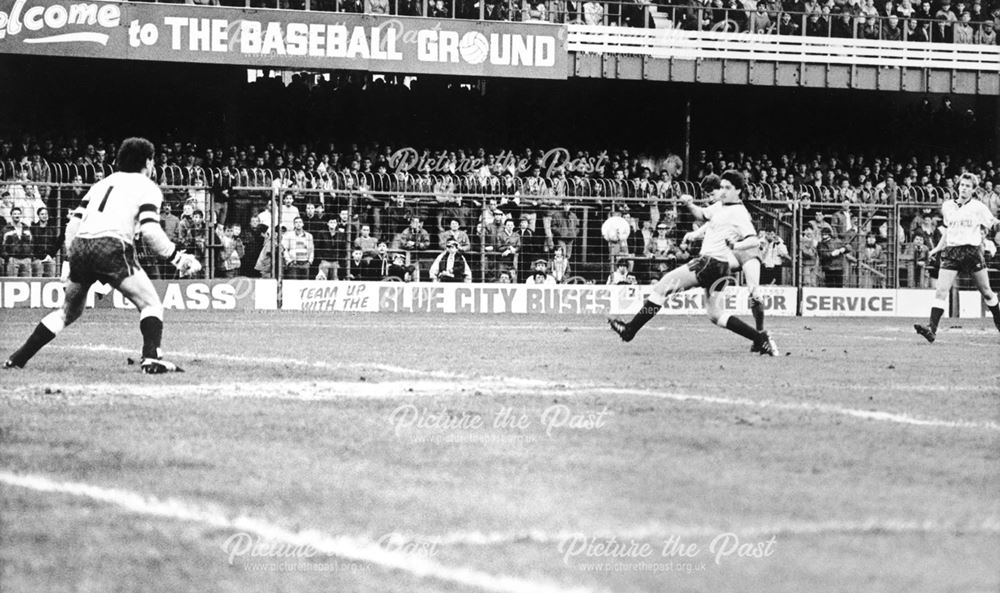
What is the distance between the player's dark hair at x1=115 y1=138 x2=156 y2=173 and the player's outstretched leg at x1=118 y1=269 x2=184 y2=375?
0.82 metres

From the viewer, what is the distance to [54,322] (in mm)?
11211

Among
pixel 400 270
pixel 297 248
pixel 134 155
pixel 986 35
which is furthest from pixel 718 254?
pixel 986 35

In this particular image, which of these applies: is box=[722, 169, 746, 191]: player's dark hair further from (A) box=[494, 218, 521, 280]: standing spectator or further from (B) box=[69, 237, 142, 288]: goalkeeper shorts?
(A) box=[494, 218, 521, 280]: standing spectator

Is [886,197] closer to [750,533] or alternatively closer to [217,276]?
[217,276]

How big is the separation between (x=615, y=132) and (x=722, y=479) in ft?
98.8

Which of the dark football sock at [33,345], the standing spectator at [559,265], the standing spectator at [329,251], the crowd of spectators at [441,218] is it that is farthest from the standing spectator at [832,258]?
the dark football sock at [33,345]

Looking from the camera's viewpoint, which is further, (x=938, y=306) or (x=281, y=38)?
(x=281, y=38)

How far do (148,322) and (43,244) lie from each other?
13.9 meters

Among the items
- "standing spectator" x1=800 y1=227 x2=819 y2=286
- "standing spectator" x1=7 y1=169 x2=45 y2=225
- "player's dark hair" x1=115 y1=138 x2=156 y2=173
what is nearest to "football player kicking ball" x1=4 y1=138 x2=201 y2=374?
"player's dark hair" x1=115 y1=138 x2=156 y2=173

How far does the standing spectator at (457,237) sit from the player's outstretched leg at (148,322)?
14.6m

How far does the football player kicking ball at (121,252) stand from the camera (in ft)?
36.9

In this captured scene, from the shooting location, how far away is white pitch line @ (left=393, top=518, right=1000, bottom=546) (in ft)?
16.3

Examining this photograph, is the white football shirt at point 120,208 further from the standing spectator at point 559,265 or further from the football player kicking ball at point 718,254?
the standing spectator at point 559,265

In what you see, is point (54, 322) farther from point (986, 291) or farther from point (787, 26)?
point (787, 26)
